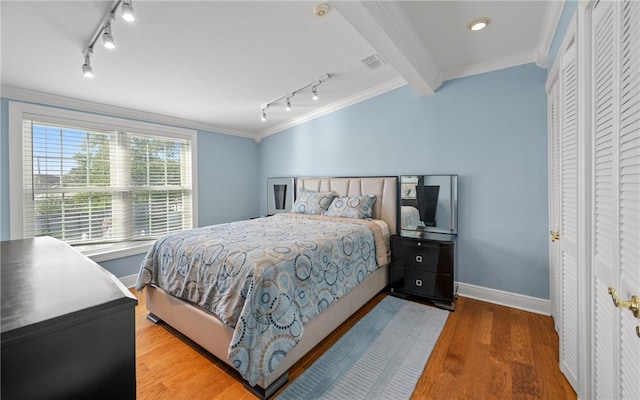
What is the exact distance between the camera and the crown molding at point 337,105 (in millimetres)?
3283

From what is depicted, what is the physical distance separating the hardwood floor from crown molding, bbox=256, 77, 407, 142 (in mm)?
2746

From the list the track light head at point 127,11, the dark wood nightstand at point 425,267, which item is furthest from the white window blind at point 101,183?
the dark wood nightstand at point 425,267

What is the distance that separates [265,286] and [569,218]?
1874 mm

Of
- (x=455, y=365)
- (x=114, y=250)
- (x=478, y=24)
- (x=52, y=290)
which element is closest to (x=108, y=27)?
(x=52, y=290)

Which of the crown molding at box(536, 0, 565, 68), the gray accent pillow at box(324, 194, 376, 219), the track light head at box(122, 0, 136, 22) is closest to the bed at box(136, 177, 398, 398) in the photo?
the gray accent pillow at box(324, 194, 376, 219)

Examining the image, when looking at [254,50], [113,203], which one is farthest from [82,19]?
[113,203]

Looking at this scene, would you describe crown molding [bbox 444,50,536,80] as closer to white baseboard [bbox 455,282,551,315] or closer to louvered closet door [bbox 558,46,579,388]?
louvered closet door [bbox 558,46,579,388]

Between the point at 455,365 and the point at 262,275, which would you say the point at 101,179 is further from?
the point at 455,365

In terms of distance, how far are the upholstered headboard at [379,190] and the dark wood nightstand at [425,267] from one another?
0.39 metres

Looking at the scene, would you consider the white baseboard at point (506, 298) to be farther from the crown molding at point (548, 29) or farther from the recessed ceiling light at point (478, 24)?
the recessed ceiling light at point (478, 24)

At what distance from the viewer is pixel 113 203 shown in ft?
11.1

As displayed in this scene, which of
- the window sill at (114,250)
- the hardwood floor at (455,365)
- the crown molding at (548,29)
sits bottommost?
the hardwood floor at (455,365)

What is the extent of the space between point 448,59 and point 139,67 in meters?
3.03

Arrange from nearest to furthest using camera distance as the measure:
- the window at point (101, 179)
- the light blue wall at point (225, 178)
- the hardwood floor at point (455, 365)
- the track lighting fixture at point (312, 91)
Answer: the hardwood floor at point (455, 365)
the window at point (101, 179)
the track lighting fixture at point (312, 91)
the light blue wall at point (225, 178)
